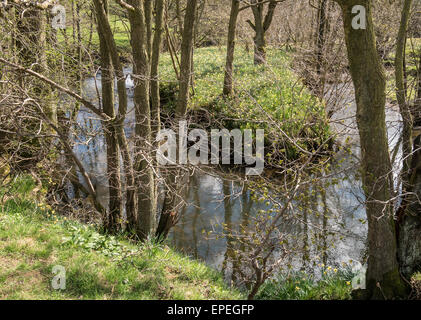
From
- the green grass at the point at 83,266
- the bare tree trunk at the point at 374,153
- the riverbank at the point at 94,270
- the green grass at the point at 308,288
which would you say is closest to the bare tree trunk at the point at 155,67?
the riverbank at the point at 94,270

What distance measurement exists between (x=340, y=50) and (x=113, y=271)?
30.2ft

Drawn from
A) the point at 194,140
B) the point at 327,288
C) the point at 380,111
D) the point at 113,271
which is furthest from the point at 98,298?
the point at 194,140

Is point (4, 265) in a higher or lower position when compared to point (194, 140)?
lower

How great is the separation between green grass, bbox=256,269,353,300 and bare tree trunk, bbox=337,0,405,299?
459mm

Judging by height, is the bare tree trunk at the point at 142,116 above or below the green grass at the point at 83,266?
above

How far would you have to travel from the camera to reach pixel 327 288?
5988 millimetres

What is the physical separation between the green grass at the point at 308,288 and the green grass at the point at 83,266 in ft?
2.51

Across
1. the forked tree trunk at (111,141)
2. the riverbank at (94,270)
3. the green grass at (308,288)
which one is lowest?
the green grass at (308,288)

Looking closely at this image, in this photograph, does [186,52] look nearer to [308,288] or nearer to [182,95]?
[182,95]

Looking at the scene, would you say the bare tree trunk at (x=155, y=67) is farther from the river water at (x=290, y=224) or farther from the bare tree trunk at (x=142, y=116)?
the bare tree trunk at (x=142, y=116)

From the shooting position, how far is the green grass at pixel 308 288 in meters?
5.86

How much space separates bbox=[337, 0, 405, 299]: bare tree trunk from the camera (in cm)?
480

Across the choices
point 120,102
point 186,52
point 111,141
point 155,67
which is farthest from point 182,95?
point 111,141
